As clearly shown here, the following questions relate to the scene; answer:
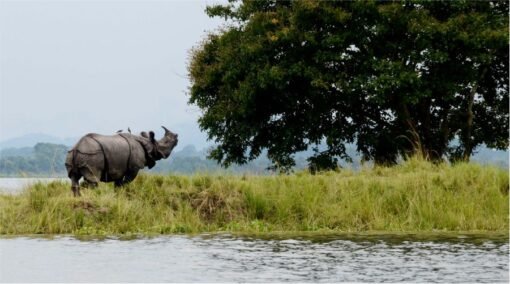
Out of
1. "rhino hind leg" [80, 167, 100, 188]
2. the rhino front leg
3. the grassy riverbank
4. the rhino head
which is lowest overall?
the grassy riverbank

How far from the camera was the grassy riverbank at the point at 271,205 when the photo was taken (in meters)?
18.2

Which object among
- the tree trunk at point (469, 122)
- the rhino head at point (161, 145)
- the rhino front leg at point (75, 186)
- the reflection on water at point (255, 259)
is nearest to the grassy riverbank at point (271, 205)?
the rhino front leg at point (75, 186)

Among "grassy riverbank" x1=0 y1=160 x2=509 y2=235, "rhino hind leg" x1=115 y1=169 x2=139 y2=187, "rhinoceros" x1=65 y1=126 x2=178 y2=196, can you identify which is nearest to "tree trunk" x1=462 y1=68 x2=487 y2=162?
"grassy riverbank" x1=0 y1=160 x2=509 y2=235

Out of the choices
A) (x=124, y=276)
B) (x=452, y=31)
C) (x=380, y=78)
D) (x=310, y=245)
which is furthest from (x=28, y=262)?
(x=452, y=31)

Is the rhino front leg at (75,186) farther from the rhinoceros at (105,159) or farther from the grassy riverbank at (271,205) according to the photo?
the grassy riverbank at (271,205)

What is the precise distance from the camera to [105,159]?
63.5 feet

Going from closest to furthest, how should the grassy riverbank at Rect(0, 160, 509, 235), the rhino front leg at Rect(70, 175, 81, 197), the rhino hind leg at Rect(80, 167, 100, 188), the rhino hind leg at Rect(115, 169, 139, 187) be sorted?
the grassy riverbank at Rect(0, 160, 509, 235)
the rhino front leg at Rect(70, 175, 81, 197)
the rhino hind leg at Rect(80, 167, 100, 188)
the rhino hind leg at Rect(115, 169, 139, 187)

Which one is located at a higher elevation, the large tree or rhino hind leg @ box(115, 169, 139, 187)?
the large tree

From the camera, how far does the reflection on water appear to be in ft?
38.4

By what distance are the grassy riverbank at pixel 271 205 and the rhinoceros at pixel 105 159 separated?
30cm

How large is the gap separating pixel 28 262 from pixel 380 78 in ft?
55.3

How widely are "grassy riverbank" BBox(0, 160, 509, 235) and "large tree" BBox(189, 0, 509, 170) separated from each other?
6750mm

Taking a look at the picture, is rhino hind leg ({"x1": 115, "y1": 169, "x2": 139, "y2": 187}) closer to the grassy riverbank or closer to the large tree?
the grassy riverbank

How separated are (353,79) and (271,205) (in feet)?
34.7
